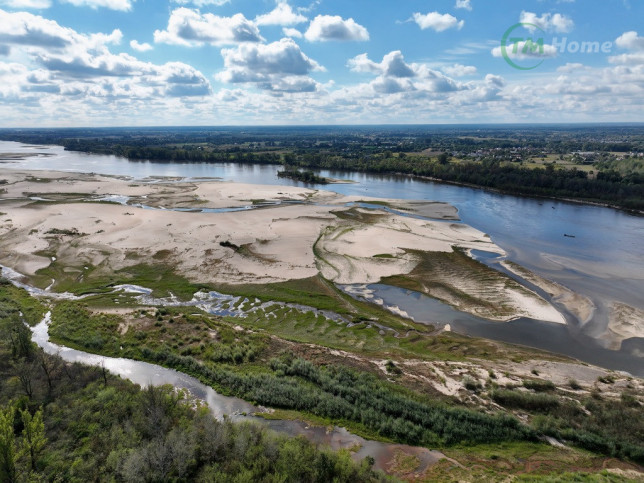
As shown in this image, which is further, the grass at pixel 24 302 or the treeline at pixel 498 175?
the treeline at pixel 498 175

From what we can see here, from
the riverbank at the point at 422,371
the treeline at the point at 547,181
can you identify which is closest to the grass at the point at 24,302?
the riverbank at the point at 422,371

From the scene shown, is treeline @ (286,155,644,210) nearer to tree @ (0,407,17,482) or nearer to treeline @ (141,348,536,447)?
treeline @ (141,348,536,447)

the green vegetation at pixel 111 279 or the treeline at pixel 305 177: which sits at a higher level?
the treeline at pixel 305 177

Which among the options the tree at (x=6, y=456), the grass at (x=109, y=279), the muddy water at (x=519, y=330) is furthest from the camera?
the grass at (x=109, y=279)

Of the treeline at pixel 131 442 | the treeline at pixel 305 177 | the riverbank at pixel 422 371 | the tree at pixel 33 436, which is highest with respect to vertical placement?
the treeline at pixel 305 177

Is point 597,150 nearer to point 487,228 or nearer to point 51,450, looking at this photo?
point 487,228

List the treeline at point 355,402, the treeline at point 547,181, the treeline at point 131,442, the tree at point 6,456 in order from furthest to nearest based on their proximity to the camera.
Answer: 1. the treeline at point 547,181
2. the treeline at point 355,402
3. the treeline at point 131,442
4. the tree at point 6,456

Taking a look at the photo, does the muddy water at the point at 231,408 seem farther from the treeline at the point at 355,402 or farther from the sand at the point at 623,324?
the sand at the point at 623,324

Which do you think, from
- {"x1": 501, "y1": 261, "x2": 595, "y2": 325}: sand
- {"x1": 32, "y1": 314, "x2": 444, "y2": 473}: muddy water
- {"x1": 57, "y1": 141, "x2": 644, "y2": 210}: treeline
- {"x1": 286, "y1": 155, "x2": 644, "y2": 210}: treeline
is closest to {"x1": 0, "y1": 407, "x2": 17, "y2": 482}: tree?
{"x1": 32, "y1": 314, "x2": 444, "y2": 473}: muddy water
